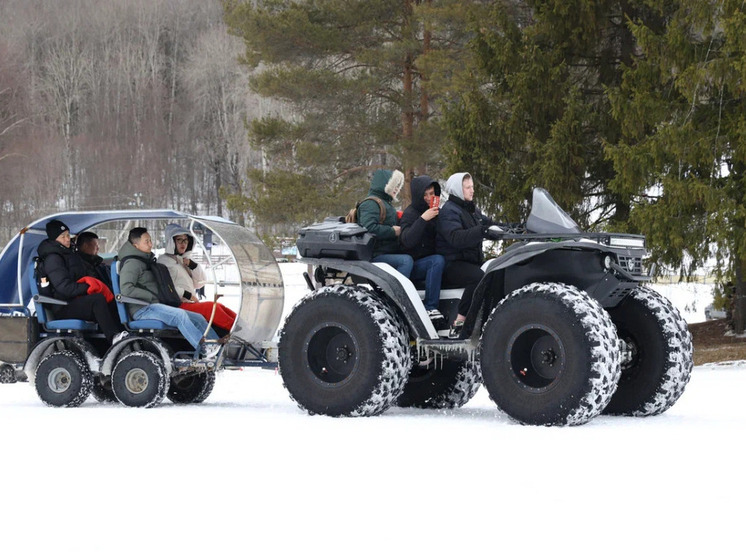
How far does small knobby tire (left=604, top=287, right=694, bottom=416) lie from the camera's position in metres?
9.34

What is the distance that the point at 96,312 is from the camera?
39.3 feet

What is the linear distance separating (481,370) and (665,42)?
1375cm

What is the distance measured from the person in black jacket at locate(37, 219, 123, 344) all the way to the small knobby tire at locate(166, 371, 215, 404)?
970mm

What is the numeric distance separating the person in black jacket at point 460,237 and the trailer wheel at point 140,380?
316 centimetres

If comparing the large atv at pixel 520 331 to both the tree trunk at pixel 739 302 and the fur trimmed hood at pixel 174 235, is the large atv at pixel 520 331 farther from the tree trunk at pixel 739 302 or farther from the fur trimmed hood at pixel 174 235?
the tree trunk at pixel 739 302

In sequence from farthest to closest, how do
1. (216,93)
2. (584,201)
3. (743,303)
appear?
(216,93) < (584,201) < (743,303)

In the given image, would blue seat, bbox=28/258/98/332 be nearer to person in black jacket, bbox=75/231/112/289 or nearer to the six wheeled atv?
the six wheeled atv

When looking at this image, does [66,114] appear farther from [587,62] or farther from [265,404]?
[265,404]

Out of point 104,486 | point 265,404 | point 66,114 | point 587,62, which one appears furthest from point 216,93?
point 104,486

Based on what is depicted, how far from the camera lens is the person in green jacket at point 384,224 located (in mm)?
10133

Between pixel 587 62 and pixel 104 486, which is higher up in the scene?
pixel 587 62

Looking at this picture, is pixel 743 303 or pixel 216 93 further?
pixel 216 93

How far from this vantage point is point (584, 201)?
25000 mm

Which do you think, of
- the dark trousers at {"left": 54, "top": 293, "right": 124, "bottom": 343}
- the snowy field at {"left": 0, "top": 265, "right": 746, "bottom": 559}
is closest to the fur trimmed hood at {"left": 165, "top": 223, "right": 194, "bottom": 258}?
the dark trousers at {"left": 54, "top": 293, "right": 124, "bottom": 343}
